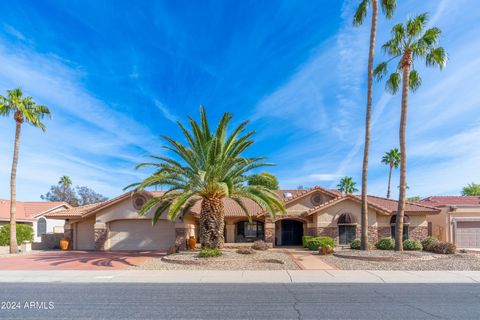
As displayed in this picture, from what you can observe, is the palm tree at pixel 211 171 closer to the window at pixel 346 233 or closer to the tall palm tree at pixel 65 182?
the window at pixel 346 233

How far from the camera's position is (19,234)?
98.9ft

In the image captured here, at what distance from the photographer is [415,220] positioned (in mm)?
27109

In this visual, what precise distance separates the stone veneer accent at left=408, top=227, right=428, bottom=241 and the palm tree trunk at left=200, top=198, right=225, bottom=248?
54.5 ft

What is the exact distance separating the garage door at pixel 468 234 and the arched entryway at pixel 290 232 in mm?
13414

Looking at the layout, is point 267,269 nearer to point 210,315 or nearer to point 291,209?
point 210,315

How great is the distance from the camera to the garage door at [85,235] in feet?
90.4

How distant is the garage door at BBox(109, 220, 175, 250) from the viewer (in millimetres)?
25766

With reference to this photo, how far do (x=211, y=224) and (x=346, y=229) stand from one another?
12481mm

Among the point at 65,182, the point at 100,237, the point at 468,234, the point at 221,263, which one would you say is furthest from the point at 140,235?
the point at 65,182

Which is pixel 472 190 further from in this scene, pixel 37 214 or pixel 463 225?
pixel 37 214

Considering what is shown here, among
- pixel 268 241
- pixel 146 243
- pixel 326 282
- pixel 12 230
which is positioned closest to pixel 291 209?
pixel 268 241

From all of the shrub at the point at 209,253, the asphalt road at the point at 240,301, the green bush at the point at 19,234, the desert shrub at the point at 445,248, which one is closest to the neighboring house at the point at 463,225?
the desert shrub at the point at 445,248

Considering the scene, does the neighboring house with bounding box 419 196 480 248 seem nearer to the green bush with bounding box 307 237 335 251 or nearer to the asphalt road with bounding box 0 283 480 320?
the green bush with bounding box 307 237 335 251

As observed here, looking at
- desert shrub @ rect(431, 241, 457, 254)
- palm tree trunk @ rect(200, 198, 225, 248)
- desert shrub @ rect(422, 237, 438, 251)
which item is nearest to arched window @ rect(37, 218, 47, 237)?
palm tree trunk @ rect(200, 198, 225, 248)
